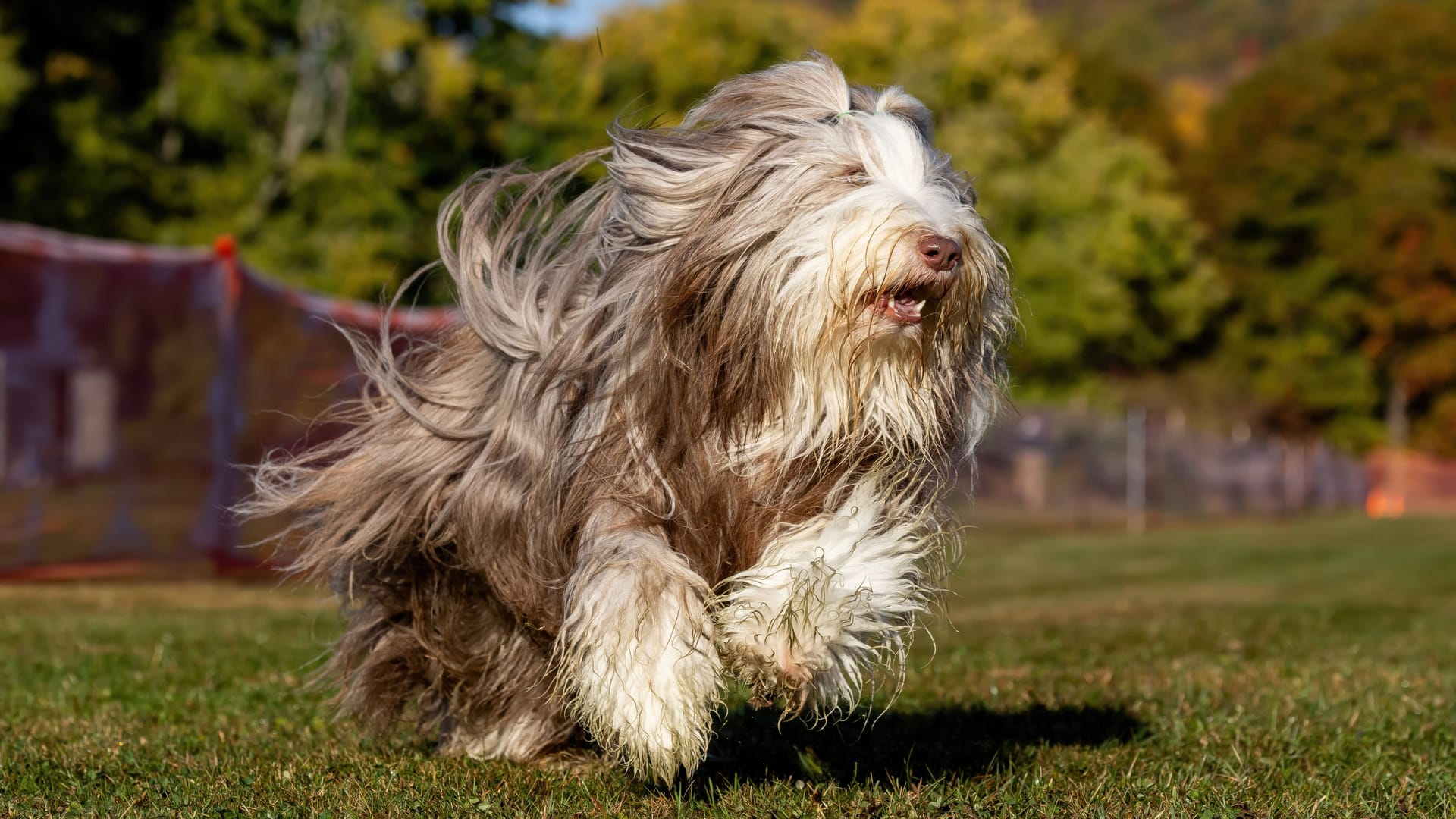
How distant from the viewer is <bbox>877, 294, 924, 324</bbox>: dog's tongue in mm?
4066

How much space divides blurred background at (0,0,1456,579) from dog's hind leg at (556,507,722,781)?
1.01 metres

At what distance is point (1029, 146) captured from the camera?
4425 cm

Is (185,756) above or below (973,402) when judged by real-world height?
below

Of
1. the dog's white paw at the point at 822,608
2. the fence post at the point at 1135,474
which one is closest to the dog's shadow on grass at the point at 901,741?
the dog's white paw at the point at 822,608

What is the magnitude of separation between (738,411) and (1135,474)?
2853 centimetres

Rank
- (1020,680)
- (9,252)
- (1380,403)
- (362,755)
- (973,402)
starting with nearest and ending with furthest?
(973,402) → (362,755) → (1020,680) → (9,252) → (1380,403)

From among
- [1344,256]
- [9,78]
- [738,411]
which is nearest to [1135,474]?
[9,78]

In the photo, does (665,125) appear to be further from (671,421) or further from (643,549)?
(643,549)

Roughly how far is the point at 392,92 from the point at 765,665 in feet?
78.6

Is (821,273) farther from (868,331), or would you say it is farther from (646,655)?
(646,655)

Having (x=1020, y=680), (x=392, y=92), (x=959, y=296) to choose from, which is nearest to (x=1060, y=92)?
(x=392, y=92)

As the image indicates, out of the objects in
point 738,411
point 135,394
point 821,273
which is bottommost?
point 135,394

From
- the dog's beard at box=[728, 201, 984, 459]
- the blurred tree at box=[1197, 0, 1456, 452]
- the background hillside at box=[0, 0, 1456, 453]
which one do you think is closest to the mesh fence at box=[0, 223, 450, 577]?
the background hillside at box=[0, 0, 1456, 453]

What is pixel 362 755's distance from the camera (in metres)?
5.25
